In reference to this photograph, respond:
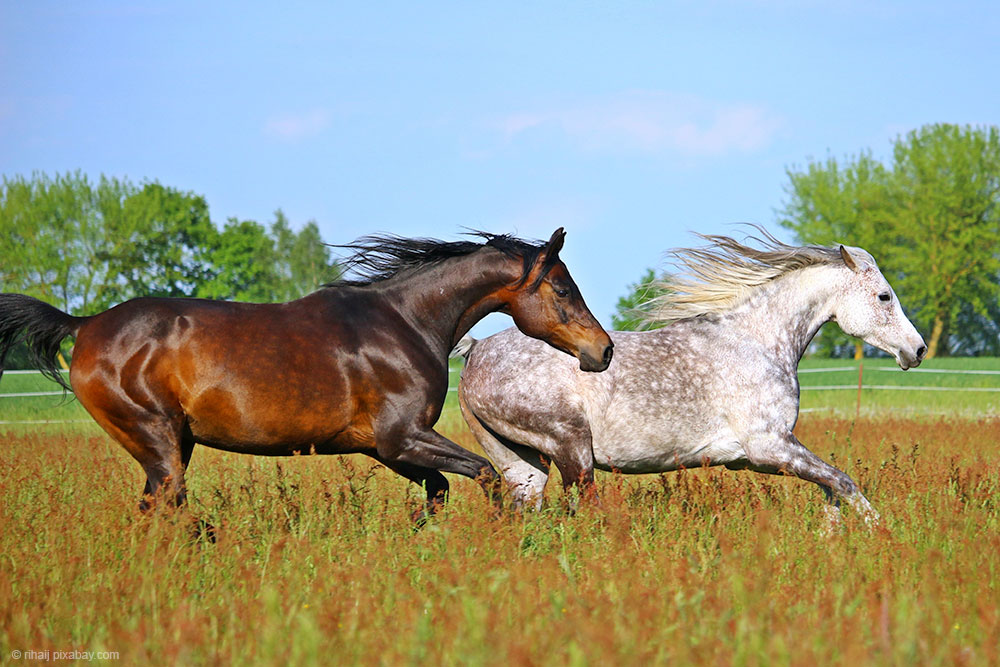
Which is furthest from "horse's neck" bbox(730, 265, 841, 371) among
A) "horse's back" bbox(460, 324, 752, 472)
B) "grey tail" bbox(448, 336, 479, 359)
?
"grey tail" bbox(448, 336, 479, 359)

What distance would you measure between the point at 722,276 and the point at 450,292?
2.17 meters

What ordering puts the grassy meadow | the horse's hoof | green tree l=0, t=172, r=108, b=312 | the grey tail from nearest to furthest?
the grassy meadow < the horse's hoof < the grey tail < green tree l=0, t=172, r=108, b=312

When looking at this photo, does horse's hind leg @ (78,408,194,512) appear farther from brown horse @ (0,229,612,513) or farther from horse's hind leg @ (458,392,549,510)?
horse's hind leg @ (458,392,549,510)

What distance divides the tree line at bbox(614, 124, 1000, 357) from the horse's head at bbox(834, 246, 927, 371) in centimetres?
4523

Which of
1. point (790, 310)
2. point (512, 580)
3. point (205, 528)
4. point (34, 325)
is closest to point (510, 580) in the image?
point (512, 580)

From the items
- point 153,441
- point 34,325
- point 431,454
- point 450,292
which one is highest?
point 450,292

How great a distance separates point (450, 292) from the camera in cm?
594

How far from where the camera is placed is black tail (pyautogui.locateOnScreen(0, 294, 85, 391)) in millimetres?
5586

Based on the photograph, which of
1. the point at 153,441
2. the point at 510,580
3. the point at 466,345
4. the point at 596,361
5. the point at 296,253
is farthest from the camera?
the point at 296,253

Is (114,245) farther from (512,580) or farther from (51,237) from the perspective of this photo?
(512,580)

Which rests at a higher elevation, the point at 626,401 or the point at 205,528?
the point at 626,401

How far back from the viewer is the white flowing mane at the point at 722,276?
22.6ft

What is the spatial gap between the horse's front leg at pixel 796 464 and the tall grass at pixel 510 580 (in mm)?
195

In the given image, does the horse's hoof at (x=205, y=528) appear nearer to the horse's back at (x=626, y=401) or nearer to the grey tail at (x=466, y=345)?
the horse's back at (x=626, y=401)
